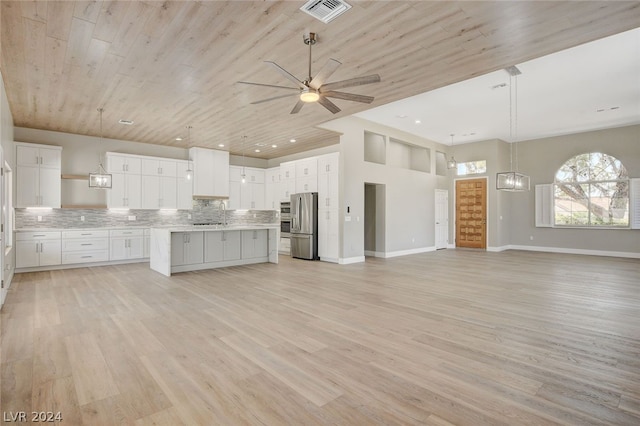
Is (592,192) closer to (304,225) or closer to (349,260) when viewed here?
(349,260)

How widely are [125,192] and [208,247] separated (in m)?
2.82

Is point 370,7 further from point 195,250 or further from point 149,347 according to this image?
point 195,250

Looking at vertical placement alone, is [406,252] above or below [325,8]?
below

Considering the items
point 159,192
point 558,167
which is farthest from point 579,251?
point 159,192

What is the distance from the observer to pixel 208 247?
22.7 feet

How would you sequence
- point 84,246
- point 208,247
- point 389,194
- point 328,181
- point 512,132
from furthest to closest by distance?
point 512,132
point 389,194
point 328,181
point 84,246
point 208,247

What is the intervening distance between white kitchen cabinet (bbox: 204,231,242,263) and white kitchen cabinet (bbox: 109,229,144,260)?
88.1 inches

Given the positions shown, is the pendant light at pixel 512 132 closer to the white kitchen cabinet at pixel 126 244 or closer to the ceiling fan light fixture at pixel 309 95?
the ceiling fan light fixture at pixel 309 95

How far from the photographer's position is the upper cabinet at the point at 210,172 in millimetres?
8961

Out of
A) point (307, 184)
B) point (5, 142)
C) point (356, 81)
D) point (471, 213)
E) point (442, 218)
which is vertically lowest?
point (442, 218)

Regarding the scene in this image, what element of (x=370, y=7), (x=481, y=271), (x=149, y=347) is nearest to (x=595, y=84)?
(x=481, y=271)

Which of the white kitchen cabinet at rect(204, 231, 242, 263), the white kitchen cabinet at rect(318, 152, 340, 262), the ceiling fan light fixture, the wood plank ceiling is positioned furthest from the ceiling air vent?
the white kitchen cabinet at rect(204, 231, 242, 263)

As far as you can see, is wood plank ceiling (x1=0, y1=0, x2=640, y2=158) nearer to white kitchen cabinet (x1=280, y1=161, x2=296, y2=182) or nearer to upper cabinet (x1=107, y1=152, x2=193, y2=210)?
upper cabinet (x1=107, y1=152, x2=193, y2=210)

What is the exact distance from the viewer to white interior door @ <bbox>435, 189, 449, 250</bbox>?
35.7 feet
